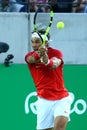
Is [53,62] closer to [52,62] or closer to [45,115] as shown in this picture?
[52,62]

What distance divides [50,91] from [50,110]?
221mm

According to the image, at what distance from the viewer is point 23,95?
27.1 ft

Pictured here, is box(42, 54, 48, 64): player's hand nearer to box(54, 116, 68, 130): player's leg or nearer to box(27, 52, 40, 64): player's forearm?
box(27, 52, 40, 64): player's forearm

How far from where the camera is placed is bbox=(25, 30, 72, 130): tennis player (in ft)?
20.6

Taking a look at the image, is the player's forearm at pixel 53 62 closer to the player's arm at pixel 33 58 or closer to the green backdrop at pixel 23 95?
the player's arm at pixel 33 58

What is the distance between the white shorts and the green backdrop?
1779 mm

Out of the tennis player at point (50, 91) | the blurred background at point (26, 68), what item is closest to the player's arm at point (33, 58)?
the tennis player at point (50, 91)

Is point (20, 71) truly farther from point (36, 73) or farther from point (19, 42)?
point (36, 73)

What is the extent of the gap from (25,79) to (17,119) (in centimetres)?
62

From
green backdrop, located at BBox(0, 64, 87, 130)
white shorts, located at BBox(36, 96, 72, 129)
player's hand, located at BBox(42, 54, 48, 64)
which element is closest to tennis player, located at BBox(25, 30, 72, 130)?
white shorts, located at BBox(36, 96, 72, 129)

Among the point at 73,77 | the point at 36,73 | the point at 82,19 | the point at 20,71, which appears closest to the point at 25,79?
the point at 20,71

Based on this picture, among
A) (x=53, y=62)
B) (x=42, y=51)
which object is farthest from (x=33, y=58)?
(x=42, y=51)

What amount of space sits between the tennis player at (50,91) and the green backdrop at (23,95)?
1.79 m

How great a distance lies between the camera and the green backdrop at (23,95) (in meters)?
8.27
